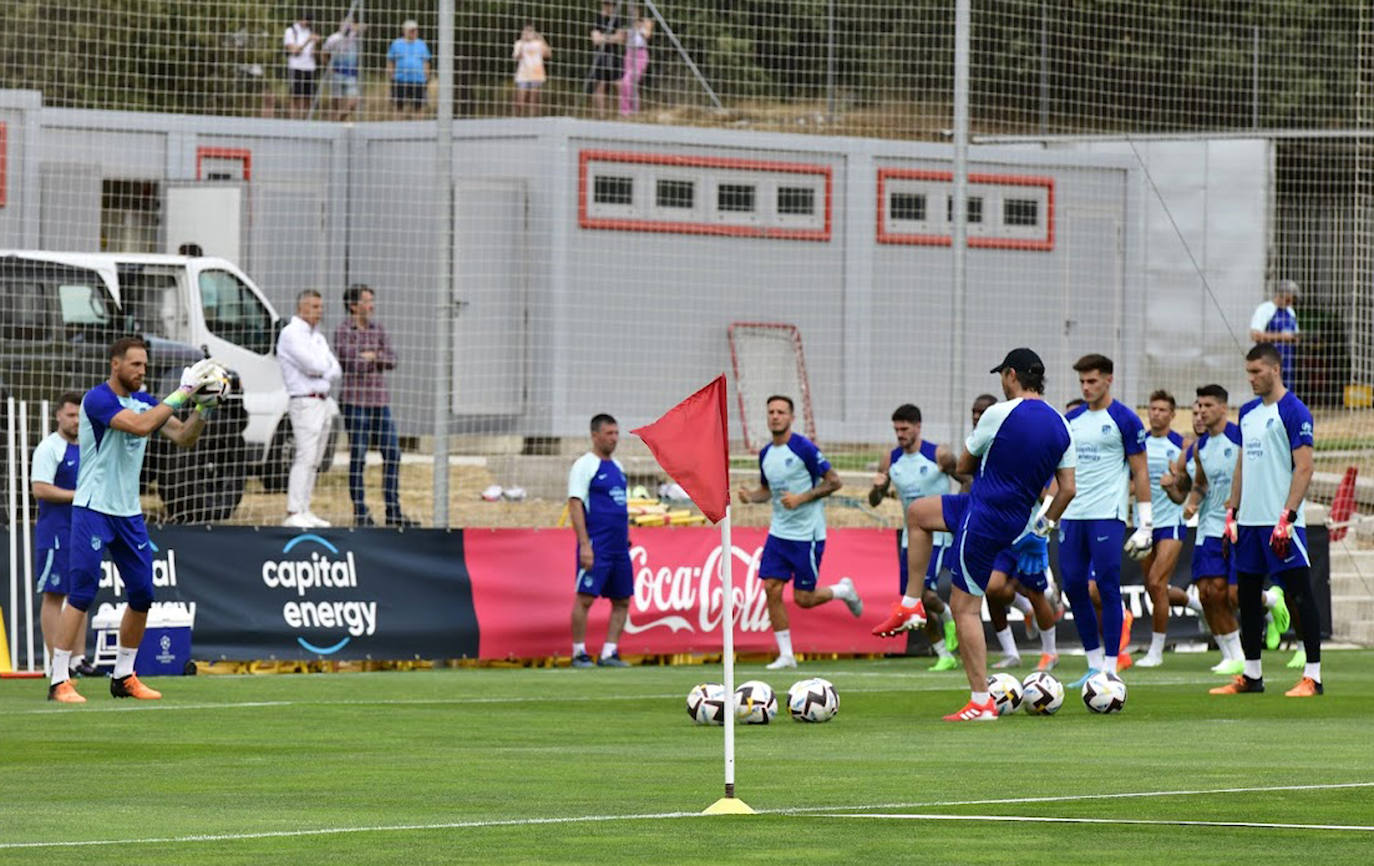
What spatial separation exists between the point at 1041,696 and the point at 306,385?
1015cm

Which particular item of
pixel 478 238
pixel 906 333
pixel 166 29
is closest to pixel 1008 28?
pixel 906 333

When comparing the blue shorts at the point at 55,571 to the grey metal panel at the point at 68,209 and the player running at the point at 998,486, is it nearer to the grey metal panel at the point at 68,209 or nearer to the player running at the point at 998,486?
the player running at the point at 998,486

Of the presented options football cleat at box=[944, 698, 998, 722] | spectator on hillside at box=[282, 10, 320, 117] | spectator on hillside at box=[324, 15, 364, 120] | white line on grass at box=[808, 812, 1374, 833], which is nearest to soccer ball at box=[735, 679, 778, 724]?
football cleat at box=[944, 698, 998, 722]

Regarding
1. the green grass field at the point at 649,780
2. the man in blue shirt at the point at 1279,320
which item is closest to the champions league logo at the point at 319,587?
the green grass field at the point at 649,780

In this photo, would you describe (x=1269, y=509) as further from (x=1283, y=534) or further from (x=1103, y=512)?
(x=1103, y=512)

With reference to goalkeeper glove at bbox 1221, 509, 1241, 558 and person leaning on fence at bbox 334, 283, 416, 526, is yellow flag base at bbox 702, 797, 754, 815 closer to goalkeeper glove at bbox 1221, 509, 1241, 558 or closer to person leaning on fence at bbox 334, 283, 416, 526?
goalkeeper glove at bbox 1221, 509, 1241, 558

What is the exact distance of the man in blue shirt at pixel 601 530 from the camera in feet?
69.4

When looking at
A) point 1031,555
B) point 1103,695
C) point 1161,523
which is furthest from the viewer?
point 1161,523

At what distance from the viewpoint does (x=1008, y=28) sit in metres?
25.5

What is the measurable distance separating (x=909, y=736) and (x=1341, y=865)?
214 inches


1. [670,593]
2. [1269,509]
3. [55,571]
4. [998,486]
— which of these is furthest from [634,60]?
[998,486]

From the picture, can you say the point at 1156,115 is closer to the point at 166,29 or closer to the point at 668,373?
the point at 668,373

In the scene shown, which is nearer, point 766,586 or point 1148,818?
point 1148,818

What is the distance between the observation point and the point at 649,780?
10773 millimetres
